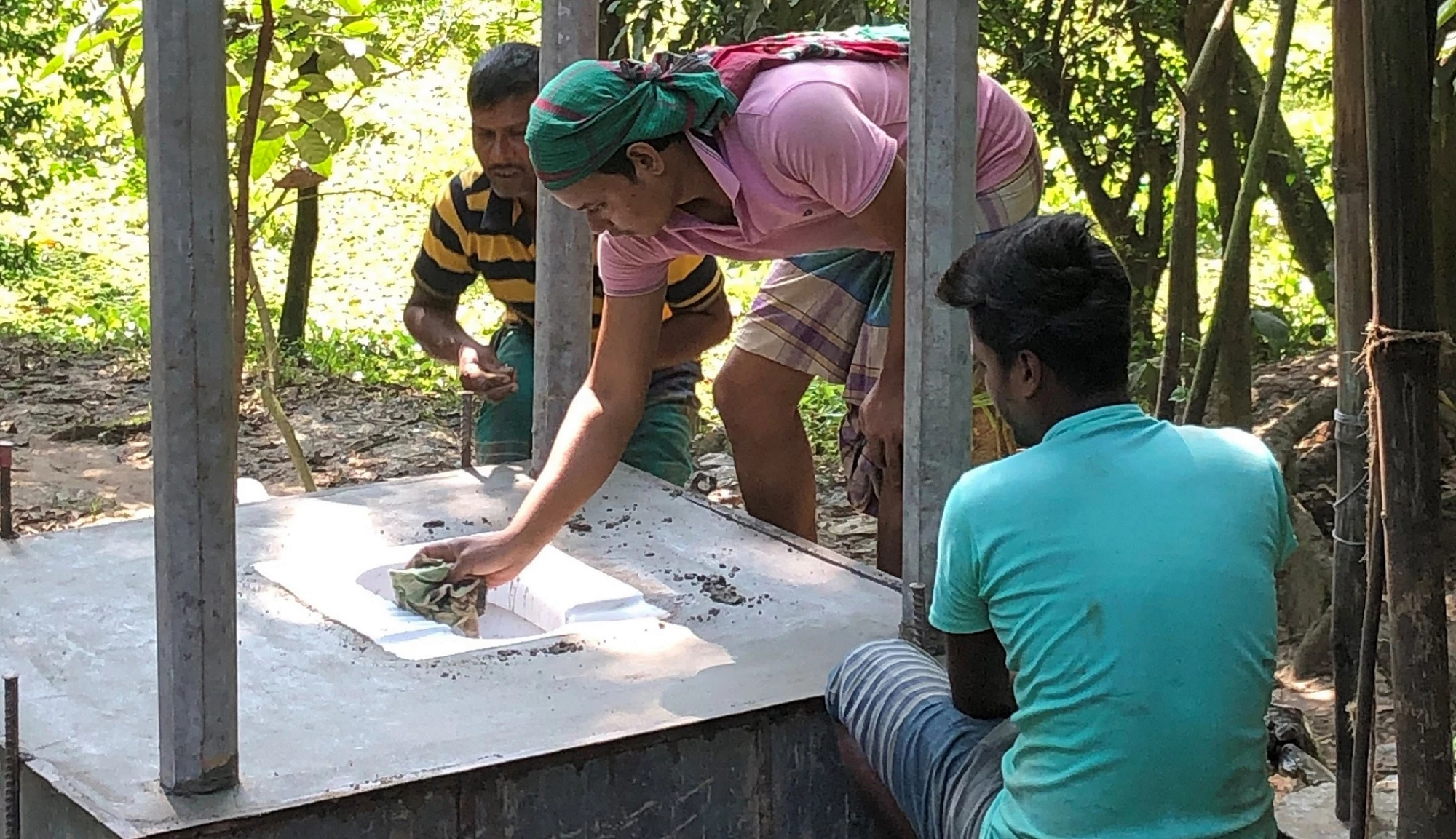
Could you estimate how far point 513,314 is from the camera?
15.0 feet

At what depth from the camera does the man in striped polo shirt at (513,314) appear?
4.16 meters

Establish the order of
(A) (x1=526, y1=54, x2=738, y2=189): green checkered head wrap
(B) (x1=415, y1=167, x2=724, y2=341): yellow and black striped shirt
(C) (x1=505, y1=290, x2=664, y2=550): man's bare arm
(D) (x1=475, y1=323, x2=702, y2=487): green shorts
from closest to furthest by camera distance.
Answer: (A) (x1=526, y1=54, x2=738, y2=189): green checkered head wrap → (C) (x1=505, y1=290, x2=664, y2=550): man's bare arm → (B) (x1=415, y1=167, x2=724, y2=341): yellow and black striped shirt → (D) (x1=475, y1=323, x2=702, y2=487): green shorts

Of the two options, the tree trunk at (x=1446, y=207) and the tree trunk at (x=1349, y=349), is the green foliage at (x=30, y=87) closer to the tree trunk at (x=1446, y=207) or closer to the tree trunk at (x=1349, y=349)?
the tree trunk at (x=1446, y=207)

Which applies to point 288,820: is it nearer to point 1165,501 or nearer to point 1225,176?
point 1165,501

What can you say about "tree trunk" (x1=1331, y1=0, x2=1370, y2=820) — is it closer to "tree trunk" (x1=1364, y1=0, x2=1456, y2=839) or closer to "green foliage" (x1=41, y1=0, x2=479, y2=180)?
"tree trunk" (x1=1364, y1=0, x2=1456, y2=839)

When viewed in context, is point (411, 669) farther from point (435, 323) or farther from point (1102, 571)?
point (435, 323)

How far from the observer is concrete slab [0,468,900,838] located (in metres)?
2.55

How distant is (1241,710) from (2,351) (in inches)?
286

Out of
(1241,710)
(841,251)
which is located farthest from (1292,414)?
(1241,710)

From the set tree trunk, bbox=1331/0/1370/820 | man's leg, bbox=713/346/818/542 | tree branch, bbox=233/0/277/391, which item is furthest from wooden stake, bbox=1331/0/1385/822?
tree branch, bbox=233/0/277/391

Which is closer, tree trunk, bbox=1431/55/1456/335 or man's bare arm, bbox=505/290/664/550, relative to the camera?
man's bare arm, bbox=505/290/664/550

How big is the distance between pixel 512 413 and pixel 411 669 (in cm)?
Result: 158

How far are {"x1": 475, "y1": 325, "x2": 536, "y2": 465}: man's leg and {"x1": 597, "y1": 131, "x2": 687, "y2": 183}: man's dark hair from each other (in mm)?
1556

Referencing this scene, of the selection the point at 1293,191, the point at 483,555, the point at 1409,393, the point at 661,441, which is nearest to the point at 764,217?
the point at 483,555
